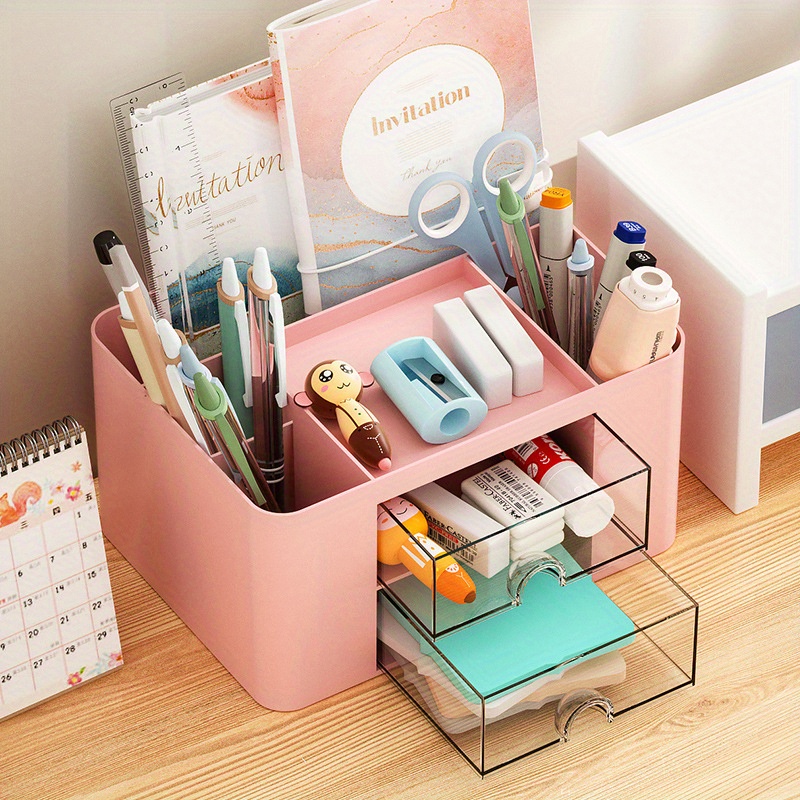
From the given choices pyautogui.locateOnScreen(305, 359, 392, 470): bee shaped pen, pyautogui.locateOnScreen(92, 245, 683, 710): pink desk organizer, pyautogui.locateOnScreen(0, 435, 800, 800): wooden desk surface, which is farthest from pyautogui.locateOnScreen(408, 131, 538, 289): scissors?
pyautogui.locateOnScreen(0, 435, 800, 800): wooden desk surface

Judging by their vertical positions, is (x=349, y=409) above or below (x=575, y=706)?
above

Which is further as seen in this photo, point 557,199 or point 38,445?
point 557,199

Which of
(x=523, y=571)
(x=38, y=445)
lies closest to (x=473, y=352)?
(x=523, y=571)

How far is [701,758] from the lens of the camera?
76cm

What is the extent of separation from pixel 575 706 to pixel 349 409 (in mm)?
207

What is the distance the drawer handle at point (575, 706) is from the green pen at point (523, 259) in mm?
223

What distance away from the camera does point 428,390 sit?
79cm

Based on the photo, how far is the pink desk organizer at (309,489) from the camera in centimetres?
74

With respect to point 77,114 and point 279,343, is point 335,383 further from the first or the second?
point 77,114

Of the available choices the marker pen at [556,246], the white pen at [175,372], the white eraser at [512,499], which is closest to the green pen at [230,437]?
the white pen at [175,372]

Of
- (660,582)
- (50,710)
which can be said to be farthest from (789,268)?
(50,710)

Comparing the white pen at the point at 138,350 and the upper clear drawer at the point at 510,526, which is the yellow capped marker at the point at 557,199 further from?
the white pen at the point at 138,350

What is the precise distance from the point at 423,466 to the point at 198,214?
20 centimetres

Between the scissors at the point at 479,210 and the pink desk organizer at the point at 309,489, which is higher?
the scissors at the point at 479,210
